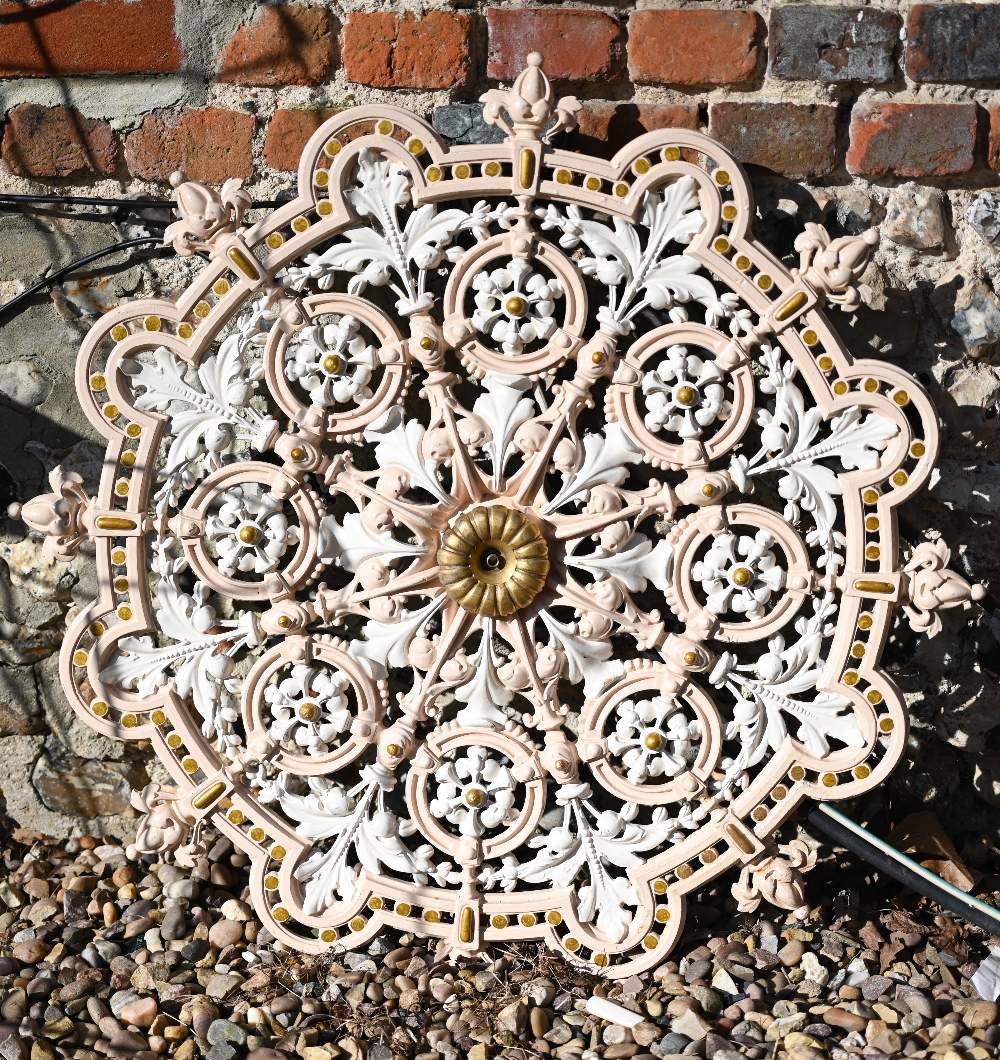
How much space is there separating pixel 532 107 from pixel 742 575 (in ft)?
2.47

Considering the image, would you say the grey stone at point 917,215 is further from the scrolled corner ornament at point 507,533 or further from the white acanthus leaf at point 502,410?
the white acanthus leaf at point 502,410

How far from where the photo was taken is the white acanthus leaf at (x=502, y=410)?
179 centimetres

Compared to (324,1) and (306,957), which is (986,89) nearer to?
(324,1)

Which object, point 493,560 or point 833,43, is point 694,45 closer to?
point 833,43

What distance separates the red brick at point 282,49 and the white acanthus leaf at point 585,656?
96cm

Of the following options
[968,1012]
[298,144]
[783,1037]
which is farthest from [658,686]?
[298,144]

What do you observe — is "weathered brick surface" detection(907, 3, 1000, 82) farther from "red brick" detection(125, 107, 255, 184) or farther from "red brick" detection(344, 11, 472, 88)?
"red brick" detection(125, 107, 255, 184)

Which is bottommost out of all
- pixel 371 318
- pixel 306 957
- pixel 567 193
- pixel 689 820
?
pixel 306 957

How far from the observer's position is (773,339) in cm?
178

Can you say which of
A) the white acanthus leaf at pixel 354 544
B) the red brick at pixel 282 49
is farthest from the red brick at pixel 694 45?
the white acanthus leaf at pixel 354 544

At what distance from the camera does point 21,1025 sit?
5.73ft

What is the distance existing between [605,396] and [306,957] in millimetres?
1017

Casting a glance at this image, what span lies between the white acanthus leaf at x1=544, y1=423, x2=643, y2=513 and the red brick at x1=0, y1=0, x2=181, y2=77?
0.94 meters

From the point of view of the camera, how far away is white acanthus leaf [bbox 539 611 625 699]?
71.4 inches
